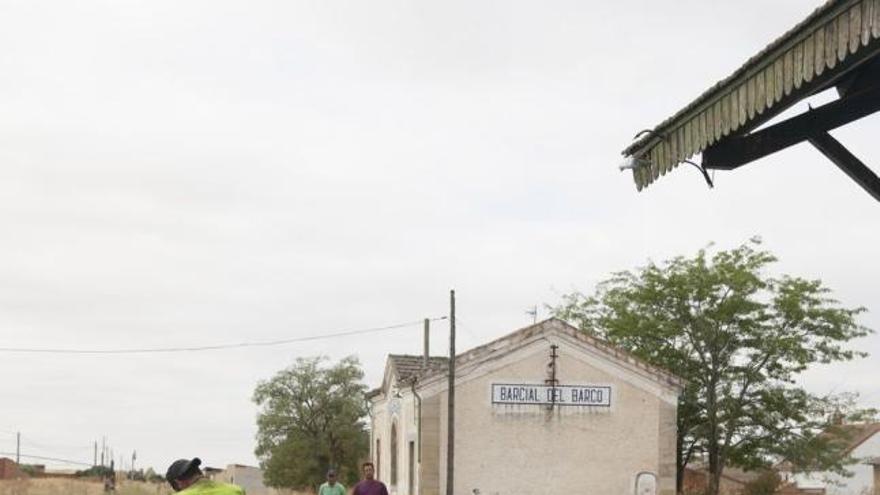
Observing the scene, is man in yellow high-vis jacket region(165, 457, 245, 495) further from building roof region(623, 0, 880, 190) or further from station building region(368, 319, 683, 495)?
station building region(368, 319, 683, 495)

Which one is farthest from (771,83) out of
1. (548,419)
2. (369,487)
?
(548,419)

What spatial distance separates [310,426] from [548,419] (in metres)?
37.1

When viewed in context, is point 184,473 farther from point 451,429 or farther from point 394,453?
point 394,453

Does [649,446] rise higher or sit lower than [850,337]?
lower

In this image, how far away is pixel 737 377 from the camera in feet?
136

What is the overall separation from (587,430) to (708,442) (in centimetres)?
820

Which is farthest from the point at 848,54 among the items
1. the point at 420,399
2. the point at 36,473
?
the point at 36,473

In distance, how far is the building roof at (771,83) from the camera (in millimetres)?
3975

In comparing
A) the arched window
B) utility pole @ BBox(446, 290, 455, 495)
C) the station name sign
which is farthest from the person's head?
the arched window

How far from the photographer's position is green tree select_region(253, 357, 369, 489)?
67500mm

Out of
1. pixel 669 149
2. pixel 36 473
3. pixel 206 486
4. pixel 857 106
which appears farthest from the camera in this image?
pixel 36 473

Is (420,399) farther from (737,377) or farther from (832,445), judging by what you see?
(832,445)

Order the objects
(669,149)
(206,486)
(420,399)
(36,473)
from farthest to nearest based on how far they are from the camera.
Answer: (36,473), (420,399), (206,486), (669,149)

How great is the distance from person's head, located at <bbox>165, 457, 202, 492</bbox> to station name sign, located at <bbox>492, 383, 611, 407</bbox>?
27658 mm
